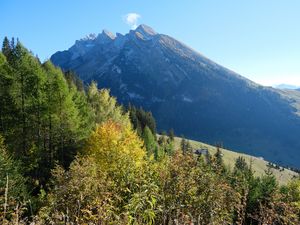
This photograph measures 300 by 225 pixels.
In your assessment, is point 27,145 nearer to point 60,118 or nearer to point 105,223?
point 60,118

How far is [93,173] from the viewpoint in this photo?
13.1 metres

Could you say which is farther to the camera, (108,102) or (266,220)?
(108,102)

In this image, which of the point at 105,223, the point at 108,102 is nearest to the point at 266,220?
the point at 105,223

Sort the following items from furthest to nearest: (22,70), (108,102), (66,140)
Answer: (108,102) < (66,140) < (22,70)

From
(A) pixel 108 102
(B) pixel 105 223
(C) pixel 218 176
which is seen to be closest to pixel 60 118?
(A) pixel 108 102

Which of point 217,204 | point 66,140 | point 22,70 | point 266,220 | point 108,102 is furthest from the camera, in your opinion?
point 108,102

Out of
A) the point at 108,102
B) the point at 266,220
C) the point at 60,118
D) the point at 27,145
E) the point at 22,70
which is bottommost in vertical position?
the point at 266,220

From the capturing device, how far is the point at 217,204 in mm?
9508

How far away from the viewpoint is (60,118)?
53688mm

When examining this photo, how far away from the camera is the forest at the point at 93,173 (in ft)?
25.7

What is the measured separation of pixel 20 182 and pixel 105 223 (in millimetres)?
31072

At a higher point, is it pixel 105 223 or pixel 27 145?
pixel 27 145

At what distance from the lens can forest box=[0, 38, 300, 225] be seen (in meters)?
7.82

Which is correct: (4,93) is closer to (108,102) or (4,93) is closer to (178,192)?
(108,102)
